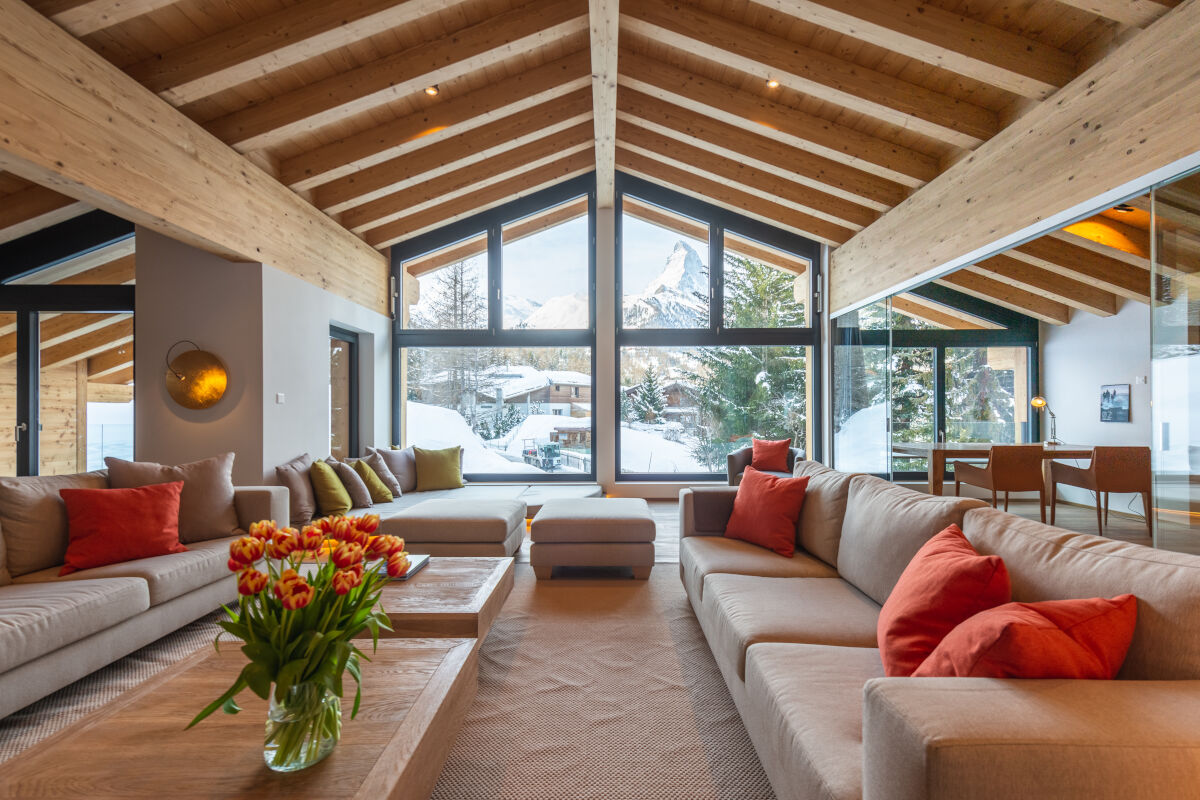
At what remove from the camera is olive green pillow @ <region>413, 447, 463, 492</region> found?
6.00 meters

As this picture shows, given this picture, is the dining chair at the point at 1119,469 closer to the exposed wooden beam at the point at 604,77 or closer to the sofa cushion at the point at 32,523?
the exposed wooden beam at the point at 604,77

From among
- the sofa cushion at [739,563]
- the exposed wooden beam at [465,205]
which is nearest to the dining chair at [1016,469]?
the sofa cushion at [739,563]

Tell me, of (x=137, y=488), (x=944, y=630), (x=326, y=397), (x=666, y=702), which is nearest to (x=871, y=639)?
(x=944, y=630)

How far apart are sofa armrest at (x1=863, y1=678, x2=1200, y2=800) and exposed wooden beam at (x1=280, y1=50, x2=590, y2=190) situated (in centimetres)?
499

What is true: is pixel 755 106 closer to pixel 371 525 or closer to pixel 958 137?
pixel 958 137

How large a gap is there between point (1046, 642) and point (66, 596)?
A: 3156mm

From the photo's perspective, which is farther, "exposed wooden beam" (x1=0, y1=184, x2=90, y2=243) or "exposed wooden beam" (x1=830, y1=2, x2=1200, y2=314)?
"exposed wooden beam" (x1=0, y1=184, x2=90, y2=243)

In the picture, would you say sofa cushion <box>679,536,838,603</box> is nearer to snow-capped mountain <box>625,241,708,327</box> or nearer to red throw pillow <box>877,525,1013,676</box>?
red throw pillow <box>877,525,1013,676</box>

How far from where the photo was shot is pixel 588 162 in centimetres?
663

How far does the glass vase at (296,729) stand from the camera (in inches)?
46.8

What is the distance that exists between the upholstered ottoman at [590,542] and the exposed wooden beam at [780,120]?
338 cm

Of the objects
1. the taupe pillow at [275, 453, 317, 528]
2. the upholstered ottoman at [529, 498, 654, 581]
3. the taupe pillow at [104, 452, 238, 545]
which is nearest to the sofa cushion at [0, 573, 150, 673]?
the taupe pillow at [104, 452, 238, 545]

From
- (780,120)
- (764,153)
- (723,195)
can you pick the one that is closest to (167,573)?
(780,120)

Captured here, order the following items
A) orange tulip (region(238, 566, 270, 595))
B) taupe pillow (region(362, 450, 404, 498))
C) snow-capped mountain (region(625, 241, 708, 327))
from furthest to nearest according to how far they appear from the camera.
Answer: snow-capped mountain (region(625, 241, 708, 327)) < taupe pillow (region(362, 450, 404, 498)) < orange tulip (region(238, 566, 270, 595))
